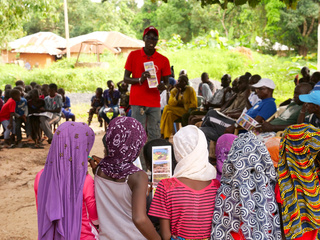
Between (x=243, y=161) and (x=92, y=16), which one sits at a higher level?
(x=92, y=16)

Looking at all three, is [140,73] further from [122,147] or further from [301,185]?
[301,185]

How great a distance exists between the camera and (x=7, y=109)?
31.9ft

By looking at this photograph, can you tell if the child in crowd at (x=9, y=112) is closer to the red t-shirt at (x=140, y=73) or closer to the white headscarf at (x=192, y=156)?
the red t-shirt at (x=140, y=73)

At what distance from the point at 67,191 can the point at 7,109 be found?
25.8 feet

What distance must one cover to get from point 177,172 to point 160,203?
0.22 metres

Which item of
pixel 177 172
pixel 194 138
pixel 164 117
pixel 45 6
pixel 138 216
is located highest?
pixel 45 6

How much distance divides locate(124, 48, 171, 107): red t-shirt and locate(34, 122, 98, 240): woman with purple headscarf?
3.01 m

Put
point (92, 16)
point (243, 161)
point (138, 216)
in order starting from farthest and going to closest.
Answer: point (92, 16) < point (243, 161) < point (138, 216)

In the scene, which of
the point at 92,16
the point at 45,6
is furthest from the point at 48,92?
the point at 92,16

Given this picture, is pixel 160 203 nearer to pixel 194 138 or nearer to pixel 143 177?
pixel 143 177

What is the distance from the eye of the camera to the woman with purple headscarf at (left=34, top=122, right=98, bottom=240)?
2.53 m

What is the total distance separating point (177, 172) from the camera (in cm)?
257

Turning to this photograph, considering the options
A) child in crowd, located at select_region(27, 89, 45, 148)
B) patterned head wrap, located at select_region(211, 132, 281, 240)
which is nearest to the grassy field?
child in crowd, located at select_region(27, 89, 45, 148)

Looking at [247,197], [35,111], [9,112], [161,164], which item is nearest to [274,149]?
[161,164]
